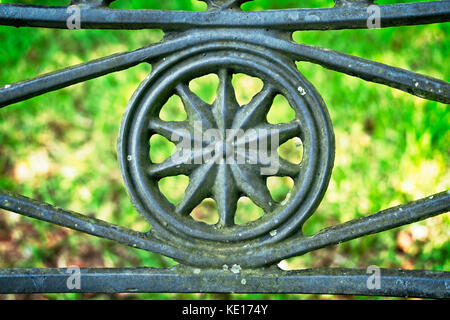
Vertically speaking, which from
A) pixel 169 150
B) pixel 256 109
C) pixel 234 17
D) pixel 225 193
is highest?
pixel 169 150

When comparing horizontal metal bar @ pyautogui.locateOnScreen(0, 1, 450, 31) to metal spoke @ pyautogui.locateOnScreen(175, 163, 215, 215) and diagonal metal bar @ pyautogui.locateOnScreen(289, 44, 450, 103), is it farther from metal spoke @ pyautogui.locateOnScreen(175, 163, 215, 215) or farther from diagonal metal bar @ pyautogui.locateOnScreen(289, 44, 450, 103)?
metal spoke @ pyautogui.locateOnScreen(175, 163, 215, 215)

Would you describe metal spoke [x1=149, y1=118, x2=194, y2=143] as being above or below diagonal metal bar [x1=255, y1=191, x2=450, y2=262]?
above

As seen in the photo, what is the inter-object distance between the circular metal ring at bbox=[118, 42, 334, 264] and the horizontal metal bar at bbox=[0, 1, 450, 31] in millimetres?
45

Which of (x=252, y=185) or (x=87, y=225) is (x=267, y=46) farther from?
(x=87, y=225)

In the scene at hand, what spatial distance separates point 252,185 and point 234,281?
167mm

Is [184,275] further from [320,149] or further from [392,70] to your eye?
[392,70]

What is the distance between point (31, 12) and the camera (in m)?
0.87

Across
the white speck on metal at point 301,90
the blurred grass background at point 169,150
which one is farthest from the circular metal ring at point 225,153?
the blurred grass background at point 169,150

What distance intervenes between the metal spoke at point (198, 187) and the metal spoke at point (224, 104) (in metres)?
0.07

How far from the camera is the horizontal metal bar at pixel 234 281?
85 centimetres

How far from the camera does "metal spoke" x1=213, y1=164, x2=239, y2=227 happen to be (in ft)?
2.89

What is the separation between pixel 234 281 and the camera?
35.1 inches

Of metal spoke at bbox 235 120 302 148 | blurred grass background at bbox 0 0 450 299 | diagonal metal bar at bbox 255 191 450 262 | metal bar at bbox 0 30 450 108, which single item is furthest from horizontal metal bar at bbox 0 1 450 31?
blurred grass background at bbox 0 0 450 299

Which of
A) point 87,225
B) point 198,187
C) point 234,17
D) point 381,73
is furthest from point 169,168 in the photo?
point 381,73
